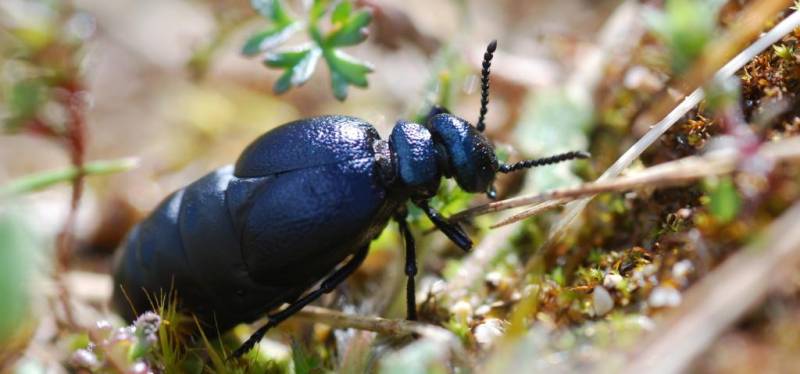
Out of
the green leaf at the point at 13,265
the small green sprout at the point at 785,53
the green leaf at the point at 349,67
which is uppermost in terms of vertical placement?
the small green sprout at the point at 785,53

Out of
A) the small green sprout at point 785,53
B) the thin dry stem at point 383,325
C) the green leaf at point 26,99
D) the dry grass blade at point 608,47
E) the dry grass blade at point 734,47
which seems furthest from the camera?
the dry grass blade at point 608,47

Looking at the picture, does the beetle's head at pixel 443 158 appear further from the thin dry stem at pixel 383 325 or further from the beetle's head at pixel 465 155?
the thin dry stem at pixel 383 325

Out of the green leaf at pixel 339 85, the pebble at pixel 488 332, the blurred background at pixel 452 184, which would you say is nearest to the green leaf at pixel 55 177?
the blurred background at pixel 452 184

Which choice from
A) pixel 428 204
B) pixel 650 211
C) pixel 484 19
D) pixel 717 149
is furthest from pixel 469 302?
pixel 484 19

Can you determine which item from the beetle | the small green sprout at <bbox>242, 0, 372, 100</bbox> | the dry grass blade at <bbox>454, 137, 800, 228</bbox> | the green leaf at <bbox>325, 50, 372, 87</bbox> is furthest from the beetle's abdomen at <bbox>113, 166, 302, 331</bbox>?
the dry grass blade at <bbox>454, 137, 800, 228</bbox>

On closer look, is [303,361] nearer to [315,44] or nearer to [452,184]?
[452,184]

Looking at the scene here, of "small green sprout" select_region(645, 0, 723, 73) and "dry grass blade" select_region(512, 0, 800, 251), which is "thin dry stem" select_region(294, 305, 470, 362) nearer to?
"dry grass blade" select_region(512, 0, 800, 251)
